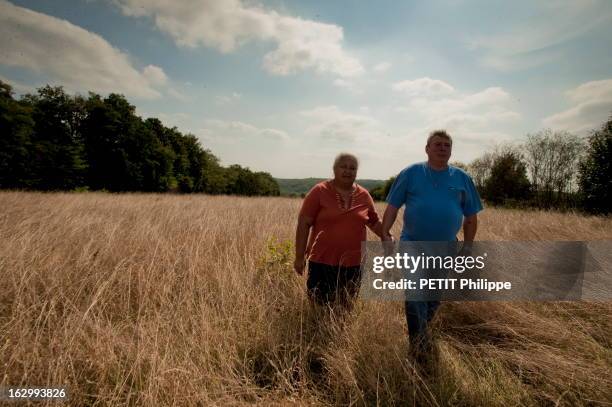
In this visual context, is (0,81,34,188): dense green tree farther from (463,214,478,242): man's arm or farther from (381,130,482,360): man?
(463,214,478,242): man's arm

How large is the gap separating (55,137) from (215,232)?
29.5m

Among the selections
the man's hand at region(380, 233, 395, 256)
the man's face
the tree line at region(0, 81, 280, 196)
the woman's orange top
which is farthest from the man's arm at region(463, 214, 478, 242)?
the tree line at region(0, 81, 280, 196)

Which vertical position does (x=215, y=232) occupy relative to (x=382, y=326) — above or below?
above

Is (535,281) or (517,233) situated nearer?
(535,281)

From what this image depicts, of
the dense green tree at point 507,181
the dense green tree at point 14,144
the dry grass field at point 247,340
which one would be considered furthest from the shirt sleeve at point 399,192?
the dense green tree at point 14,144

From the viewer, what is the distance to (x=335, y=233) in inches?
99.7

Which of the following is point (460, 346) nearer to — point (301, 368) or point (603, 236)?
point (301, 368)

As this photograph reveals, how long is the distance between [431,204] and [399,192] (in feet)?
1.01

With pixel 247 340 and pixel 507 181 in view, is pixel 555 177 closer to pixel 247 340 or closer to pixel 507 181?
pixel 507 181

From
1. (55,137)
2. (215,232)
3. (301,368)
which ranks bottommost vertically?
(301,368)

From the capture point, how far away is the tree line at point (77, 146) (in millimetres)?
20812

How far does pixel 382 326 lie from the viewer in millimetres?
2393

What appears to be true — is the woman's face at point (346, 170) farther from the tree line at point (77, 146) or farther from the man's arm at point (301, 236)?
the tree line at point (77, 146)

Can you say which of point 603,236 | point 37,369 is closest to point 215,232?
point 37,369
